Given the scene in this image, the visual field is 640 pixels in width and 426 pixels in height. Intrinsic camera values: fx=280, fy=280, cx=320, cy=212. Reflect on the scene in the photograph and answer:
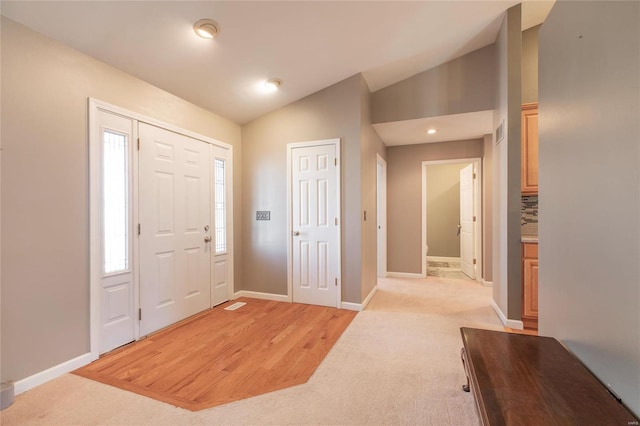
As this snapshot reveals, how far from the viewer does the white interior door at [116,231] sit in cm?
237

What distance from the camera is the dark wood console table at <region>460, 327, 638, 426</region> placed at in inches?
34.4

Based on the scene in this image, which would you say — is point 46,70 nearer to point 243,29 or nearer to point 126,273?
point 243,29

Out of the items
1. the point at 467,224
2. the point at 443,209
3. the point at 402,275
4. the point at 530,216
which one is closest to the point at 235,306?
the point at 402,275

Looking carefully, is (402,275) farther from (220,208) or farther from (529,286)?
(220,208)

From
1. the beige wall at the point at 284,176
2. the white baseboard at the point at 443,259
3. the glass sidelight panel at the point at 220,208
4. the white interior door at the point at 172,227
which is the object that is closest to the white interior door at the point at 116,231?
the white interior door at the point at 172,227

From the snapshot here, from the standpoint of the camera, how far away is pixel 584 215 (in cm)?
115

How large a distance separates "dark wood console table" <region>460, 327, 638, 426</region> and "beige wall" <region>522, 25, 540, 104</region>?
3.03 m

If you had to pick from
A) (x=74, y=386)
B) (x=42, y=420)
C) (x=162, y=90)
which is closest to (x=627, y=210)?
(x=42, y=420)

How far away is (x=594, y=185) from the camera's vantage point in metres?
1.07

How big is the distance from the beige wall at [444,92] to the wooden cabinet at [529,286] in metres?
1.80

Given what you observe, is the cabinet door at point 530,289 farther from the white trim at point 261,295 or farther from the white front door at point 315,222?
the white trim at point 261,295

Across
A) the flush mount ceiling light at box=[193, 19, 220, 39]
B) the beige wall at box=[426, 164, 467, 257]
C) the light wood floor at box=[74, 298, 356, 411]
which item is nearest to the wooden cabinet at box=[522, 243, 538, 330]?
the light wood floor at box=[74, 298, 356, 411]

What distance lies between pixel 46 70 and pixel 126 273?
1.68 meters

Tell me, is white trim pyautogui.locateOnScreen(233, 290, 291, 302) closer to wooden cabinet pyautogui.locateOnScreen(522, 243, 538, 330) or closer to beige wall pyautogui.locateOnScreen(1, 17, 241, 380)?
beige wall pyautogui.locateOnScreen(1, 17, 241, 380)
